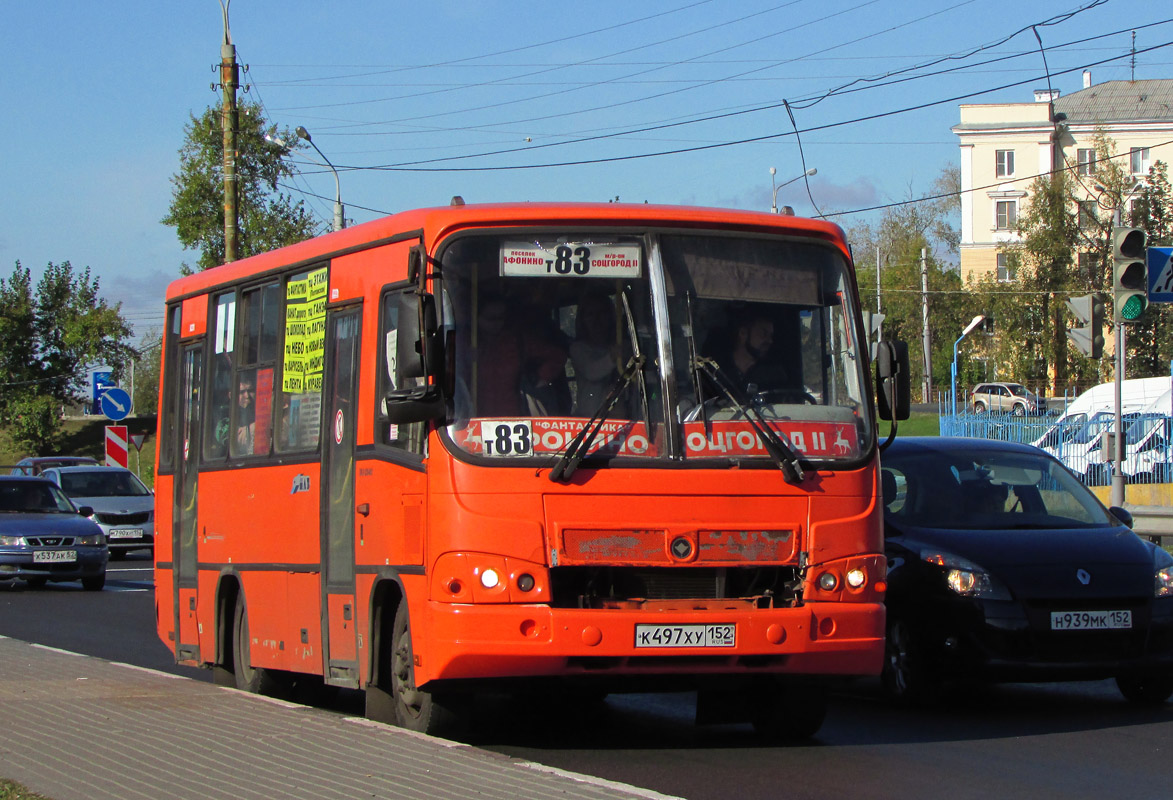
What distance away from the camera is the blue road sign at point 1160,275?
16.1 metres

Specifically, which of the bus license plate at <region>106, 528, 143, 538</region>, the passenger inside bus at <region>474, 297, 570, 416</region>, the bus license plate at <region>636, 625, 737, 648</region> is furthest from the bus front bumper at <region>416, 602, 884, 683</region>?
the bus license plate at <region>106, 528, 143, 538</region>

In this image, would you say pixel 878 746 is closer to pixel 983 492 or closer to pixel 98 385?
pixel 983 492

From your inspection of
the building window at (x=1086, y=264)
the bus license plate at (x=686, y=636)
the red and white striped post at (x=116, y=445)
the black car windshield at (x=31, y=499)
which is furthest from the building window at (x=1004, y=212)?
the bus license plate at (x=686, y=636)

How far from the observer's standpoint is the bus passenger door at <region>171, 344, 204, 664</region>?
12.4m

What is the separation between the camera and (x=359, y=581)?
9.24m

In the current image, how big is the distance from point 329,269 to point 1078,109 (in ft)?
331

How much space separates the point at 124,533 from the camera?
3105 centimetres

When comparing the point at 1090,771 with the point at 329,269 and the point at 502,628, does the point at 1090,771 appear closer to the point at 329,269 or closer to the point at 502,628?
the point at 502,628

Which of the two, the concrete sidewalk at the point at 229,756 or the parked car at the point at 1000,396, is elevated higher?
the parked car at the point at 1000,396

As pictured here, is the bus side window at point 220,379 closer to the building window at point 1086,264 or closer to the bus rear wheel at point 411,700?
the bus rear wheel at point 411,700

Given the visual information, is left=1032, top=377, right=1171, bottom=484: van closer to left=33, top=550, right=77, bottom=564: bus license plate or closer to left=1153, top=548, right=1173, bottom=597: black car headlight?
left=33, top=550, right=77, bottom=564: bus license plate

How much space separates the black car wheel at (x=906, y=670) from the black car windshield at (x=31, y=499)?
17.4 meters

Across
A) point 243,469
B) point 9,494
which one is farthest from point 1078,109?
point 243,469

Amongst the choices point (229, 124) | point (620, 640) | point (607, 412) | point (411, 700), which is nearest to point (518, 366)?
point (607, 412)
